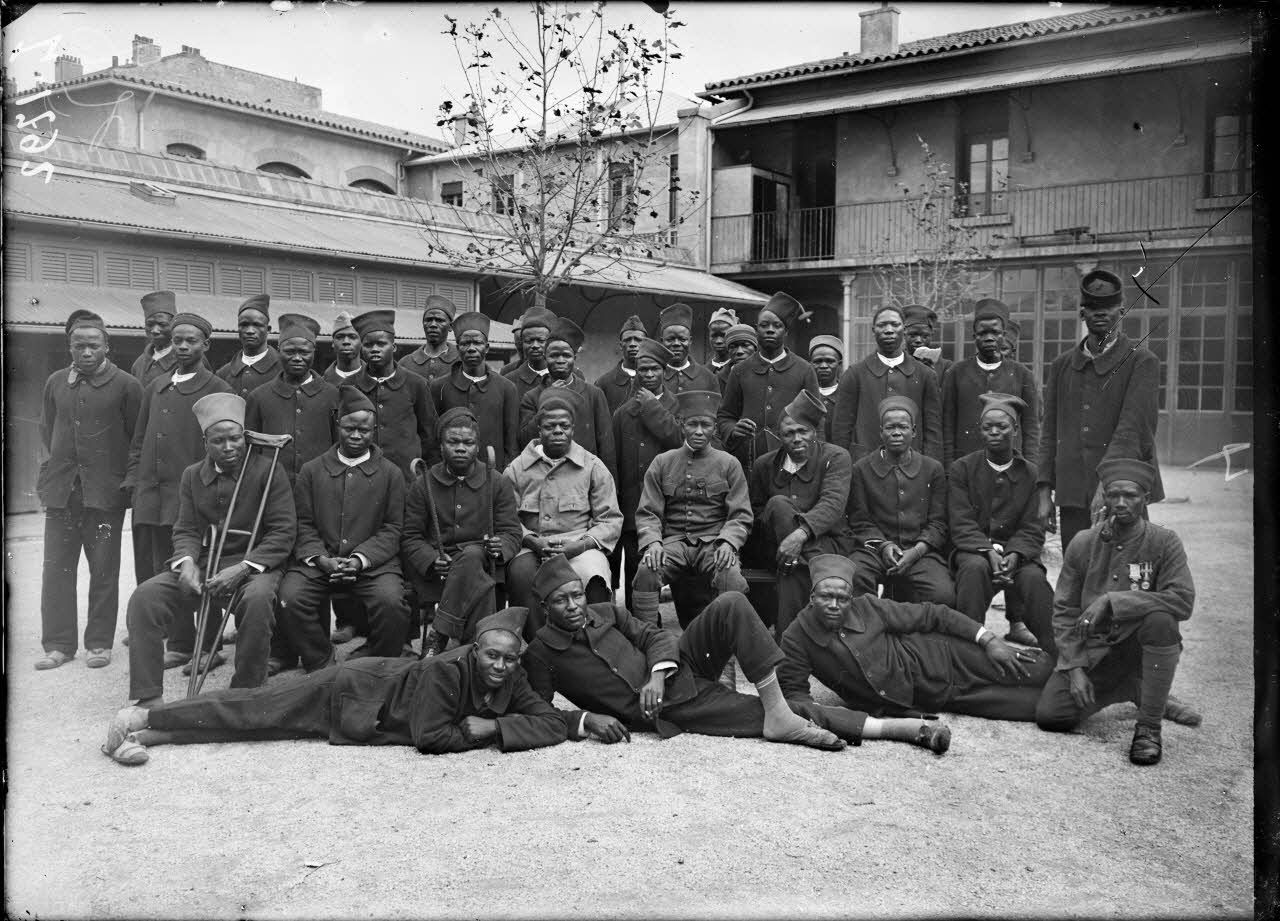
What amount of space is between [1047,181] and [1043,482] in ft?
44.0

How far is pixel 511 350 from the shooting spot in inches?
526

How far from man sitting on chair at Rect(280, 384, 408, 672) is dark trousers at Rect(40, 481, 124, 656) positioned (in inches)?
52.6

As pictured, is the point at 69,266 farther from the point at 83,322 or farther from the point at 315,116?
the point at 315,116

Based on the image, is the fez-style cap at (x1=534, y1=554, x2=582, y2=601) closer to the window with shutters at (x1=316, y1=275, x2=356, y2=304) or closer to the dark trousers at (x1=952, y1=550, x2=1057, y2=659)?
the dark trousers at (x1=952, y1=550, x2=1057, y2=659)

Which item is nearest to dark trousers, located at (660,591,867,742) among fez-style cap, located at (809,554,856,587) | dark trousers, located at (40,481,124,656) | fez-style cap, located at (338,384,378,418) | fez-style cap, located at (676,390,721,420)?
fez-style cap, located at (809,554,856,587)

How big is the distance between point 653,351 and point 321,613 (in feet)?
8.97

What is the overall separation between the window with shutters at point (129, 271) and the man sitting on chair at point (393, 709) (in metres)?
6.18

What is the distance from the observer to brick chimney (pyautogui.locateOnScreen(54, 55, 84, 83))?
4.18 meters

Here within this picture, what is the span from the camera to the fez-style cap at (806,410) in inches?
249

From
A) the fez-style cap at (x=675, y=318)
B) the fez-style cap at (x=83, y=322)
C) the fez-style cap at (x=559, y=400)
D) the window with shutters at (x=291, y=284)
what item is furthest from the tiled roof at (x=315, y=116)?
the fez-style cap at (x=559, y=400)

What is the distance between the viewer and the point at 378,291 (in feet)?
40.2

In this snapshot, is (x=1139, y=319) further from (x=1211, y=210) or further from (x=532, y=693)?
(x=532, y=693)

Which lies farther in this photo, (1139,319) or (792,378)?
(1139,319)

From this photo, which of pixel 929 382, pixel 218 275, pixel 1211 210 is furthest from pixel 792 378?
pixel 1211 210
